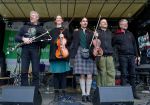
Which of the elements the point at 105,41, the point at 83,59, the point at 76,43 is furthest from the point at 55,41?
the point at 105,41

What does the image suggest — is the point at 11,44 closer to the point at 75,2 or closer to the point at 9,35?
the point at 9,35

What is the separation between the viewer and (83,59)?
18.3 feet

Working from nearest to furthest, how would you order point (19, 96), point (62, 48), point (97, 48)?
point (19, 96), point (62, 48), point (97, 48)

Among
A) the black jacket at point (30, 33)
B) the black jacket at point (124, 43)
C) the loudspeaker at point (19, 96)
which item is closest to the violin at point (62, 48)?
the black jacket at point (30, 33)

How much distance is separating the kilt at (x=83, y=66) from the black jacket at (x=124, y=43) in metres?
0.67

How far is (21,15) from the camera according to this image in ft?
29.9

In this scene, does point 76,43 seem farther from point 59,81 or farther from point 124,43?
point 124,43

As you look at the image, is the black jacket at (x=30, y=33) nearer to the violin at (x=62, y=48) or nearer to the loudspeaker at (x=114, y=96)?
the violin at (x=62, y=48)

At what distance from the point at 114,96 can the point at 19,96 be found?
136 centimetres

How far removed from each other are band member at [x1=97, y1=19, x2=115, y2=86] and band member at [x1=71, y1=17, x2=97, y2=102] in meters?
0.22

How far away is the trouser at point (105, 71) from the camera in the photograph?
18.9 feet

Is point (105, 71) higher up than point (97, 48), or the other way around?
point (97, 48)

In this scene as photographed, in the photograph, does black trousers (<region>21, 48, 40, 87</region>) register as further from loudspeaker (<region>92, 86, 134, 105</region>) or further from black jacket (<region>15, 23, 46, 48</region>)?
loudspeaker (<region>92, 86, 134, 105</region>)

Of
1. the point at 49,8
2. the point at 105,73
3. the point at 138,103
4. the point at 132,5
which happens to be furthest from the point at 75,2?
the point at 138,103
